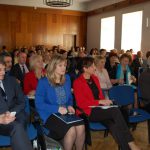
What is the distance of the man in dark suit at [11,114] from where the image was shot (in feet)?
8.09

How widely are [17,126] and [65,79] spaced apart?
37.2 inches

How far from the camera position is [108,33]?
13.4 metres

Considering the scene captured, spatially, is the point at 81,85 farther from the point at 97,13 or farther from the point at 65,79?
the point at 97,13

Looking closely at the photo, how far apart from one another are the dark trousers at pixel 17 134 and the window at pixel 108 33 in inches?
427

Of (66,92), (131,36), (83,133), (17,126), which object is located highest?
(131,36)

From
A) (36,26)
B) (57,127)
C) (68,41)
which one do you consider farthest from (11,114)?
(68,41)

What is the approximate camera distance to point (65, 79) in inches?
127

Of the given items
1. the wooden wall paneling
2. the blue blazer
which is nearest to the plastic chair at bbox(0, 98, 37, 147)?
the blue blazer

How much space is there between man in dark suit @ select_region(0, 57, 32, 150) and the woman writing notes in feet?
0.77

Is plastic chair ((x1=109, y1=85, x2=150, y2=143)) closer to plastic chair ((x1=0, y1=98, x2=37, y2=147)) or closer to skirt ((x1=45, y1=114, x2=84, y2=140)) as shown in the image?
skirt ((x1=45, y1=114, x2=84, y2=140))

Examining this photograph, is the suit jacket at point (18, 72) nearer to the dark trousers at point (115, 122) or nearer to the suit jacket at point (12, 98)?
the suit jacket at point (12, 98)

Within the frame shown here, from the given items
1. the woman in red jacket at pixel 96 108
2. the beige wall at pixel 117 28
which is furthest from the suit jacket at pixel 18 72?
the beige wall at pixel 117 28

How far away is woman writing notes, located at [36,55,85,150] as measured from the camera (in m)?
2.80

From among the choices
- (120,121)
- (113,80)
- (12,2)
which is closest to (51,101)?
(120,121)
